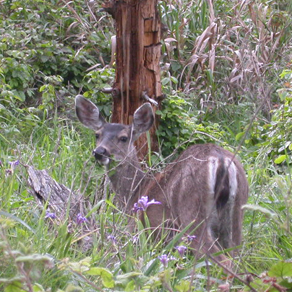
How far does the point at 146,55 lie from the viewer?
6.70 m

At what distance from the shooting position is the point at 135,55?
263 inches

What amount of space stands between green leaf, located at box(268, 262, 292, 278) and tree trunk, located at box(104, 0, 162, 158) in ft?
13.6

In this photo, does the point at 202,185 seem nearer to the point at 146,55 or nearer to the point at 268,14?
the point at 146,55

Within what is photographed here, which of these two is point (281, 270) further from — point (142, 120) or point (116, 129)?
point (142, 120)

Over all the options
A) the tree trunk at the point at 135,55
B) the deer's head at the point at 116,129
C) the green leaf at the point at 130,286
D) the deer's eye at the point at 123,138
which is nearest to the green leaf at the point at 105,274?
the green leaf at the point at 130,286

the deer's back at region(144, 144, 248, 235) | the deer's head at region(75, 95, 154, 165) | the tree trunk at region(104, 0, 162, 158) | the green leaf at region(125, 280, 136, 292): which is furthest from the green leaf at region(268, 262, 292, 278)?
the tree trunk at region(104, 0, 162, 158)

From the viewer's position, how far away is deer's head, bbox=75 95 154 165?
6.02 meters

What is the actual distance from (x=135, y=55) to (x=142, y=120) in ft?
2.34

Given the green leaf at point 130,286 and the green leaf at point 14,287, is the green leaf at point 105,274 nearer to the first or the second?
the green leaf at point 130,286

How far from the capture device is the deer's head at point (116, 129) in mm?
6016

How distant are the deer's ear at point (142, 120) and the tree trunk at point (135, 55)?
0.45m

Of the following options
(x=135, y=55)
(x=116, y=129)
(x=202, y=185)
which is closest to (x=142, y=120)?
(x=116, y=129)

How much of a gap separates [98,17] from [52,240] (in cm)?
713

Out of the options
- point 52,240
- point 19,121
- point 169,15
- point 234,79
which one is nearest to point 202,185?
point 52,240
